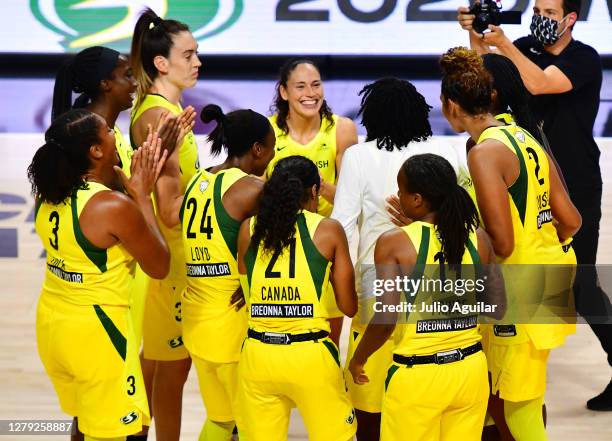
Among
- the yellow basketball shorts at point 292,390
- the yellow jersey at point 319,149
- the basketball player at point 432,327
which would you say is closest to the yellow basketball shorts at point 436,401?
the basketball player at point 432,327

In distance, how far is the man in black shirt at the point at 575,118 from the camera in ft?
16.4

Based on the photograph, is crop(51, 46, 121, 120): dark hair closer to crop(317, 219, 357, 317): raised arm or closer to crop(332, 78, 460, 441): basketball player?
crop(332, 78, 460, 441): basketball player

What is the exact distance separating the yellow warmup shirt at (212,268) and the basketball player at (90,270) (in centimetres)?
22

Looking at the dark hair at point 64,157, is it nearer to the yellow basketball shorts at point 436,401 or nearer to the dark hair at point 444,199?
the dark hair at point 444,199

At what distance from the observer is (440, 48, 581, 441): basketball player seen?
12.2ft

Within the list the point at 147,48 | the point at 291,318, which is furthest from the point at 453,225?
the point at 147,48

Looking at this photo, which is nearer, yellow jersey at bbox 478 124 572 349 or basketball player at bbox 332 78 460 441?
yellow jersey at bbox 478 124 572 349

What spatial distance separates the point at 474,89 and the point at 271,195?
2.87ft

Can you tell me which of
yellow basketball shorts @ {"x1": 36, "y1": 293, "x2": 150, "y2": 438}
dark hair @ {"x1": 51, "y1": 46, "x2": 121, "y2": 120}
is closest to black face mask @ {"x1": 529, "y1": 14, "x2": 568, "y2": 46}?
dark hair @ {"x1": 51, "y1": 46, "x2": 121, "y2": 120}

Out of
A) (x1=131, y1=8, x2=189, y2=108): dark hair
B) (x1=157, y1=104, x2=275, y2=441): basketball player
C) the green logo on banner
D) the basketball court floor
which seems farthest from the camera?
the green logo on banner

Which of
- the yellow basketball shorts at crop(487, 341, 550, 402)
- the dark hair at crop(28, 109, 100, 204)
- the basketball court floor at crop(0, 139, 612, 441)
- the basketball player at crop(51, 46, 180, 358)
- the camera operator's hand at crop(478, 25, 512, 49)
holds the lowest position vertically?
the basketball court floor at crop(0, 139, 612, 441)

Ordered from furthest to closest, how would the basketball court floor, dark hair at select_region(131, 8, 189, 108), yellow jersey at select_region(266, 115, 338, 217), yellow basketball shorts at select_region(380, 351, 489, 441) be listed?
1. yellow jersey at select_region(266, 115, 338, 217)
2. the basketball court floor
3. dark hair at select_region(131, 8, 189, 108)
4. yellow basketball shorts at select_region(380, 351, 489, 441)

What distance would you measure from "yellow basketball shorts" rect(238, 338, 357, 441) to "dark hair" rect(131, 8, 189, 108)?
155 centimetres

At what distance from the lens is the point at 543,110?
16.9ft
